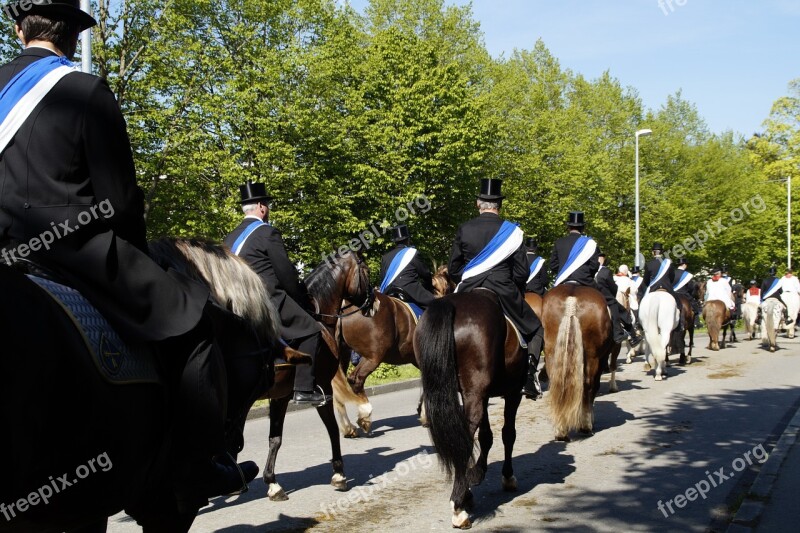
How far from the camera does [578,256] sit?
10.3 meters

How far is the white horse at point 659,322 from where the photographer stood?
1518 cm

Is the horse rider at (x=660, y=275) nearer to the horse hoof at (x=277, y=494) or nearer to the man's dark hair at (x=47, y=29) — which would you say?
the horse hoof at (x=277, y=494)

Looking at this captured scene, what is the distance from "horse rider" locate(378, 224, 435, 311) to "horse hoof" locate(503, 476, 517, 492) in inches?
194

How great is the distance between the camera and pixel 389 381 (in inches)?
581

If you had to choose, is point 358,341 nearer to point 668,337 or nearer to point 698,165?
point 668,337

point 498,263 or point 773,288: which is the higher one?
point 498,263

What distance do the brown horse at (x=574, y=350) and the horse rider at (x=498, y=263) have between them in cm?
202

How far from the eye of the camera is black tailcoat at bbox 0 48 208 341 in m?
2.59

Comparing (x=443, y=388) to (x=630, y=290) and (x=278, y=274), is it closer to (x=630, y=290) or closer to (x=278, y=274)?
(x=278, y=274)

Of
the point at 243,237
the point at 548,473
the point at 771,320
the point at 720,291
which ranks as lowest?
the point at 548,473

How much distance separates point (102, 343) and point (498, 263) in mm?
4797

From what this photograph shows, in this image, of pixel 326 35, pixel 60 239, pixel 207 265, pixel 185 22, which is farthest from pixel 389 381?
pixel 326 35

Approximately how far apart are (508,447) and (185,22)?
Answer: 20544 mm

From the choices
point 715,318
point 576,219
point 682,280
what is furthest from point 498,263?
point 715,318
